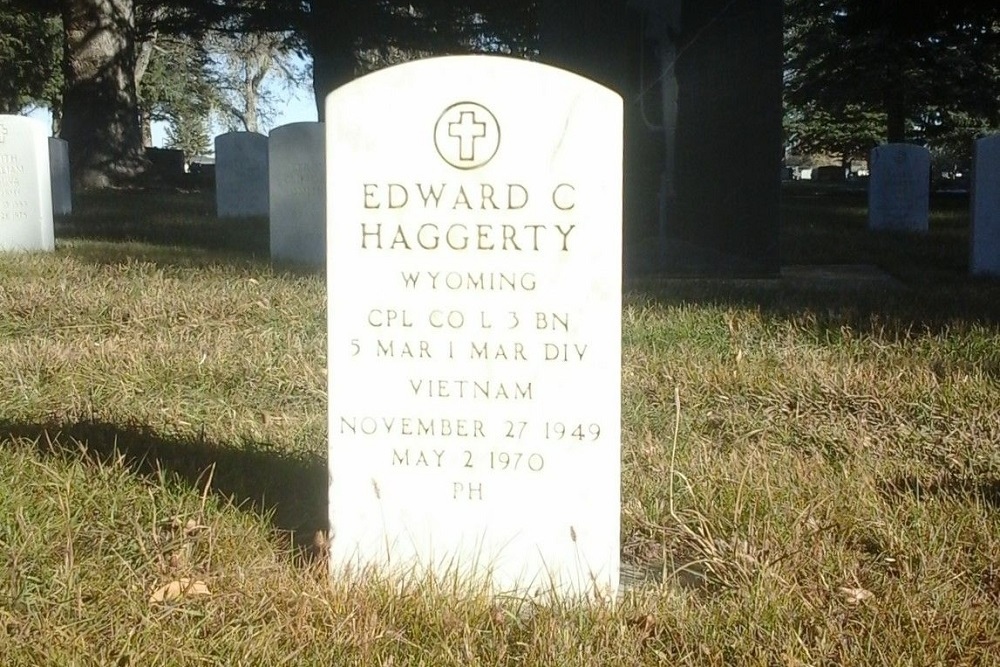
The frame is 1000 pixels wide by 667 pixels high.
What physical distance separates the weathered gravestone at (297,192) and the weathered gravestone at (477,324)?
260 inches

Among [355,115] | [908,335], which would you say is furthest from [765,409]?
[355,115]

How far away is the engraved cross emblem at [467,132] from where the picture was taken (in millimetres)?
2904

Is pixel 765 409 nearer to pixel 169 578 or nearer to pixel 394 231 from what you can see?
pixel 394 231

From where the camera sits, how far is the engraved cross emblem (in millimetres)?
2904

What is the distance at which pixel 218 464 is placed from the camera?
3867 mm

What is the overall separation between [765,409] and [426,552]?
2069 millimetres

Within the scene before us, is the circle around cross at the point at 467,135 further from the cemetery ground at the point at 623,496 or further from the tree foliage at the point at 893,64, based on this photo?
the tree foliage at the point at 893,64

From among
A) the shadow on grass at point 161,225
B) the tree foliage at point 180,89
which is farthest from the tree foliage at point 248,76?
the shadow on grass at point 161,225

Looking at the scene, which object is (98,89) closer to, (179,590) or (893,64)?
(893,64)

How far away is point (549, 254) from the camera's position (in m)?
2.92

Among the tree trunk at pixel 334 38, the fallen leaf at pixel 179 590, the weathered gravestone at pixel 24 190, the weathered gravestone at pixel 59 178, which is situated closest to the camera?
the fallen leaf at pixel 179 590

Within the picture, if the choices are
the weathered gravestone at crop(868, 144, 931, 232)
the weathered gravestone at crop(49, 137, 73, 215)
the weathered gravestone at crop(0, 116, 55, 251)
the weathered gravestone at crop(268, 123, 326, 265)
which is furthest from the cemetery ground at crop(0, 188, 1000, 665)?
the weathered gravestone at crop(49, 137, 73, 215)

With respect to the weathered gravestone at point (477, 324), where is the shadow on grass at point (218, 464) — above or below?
below

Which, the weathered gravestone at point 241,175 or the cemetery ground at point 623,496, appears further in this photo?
the weathered gravestone at point 241,175
